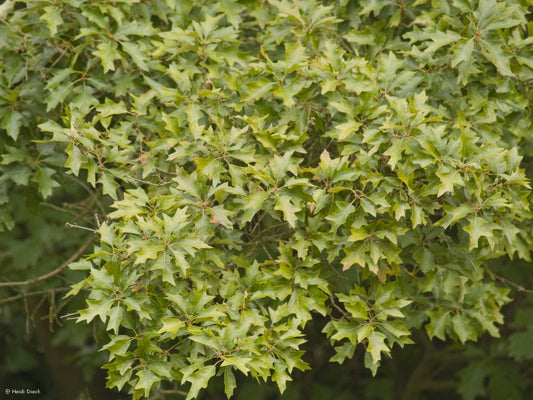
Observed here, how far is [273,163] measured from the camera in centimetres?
287

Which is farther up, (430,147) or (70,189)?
(430,147)

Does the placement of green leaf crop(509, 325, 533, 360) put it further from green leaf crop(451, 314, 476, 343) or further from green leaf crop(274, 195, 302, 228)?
green leaf crop(274, 195, 302, 228)

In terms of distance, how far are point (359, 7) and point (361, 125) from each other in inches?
32.8

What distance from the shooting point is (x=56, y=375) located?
219 inches

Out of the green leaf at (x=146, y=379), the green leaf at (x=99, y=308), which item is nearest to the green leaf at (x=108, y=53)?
the green leaf at (x=99, y=308)

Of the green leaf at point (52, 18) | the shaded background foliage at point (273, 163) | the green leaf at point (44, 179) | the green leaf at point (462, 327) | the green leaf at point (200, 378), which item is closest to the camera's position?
the green leaf at point (200, 378)

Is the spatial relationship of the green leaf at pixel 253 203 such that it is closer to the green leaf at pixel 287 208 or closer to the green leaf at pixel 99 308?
the green leaf at pixel 287 208

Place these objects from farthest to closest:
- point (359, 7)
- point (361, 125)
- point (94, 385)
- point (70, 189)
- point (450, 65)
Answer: point (94, 385)
point (70, 189)
point (359, 7)
point (450, 65)
point (361, 125)

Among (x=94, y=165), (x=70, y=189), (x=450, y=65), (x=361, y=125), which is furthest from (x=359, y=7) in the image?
(x=70, y=189)

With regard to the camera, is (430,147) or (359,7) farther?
(359,7)

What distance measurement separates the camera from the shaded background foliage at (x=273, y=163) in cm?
276

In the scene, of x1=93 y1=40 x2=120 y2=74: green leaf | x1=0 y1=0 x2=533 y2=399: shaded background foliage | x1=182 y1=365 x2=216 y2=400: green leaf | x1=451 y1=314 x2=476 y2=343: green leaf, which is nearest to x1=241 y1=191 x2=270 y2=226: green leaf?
x1=0 y1=0 x2=533 y2=399: shaded background foliage

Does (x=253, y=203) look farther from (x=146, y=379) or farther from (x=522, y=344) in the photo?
(x=522, y=344)

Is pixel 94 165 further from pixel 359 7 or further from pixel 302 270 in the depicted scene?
pixel 359 7
